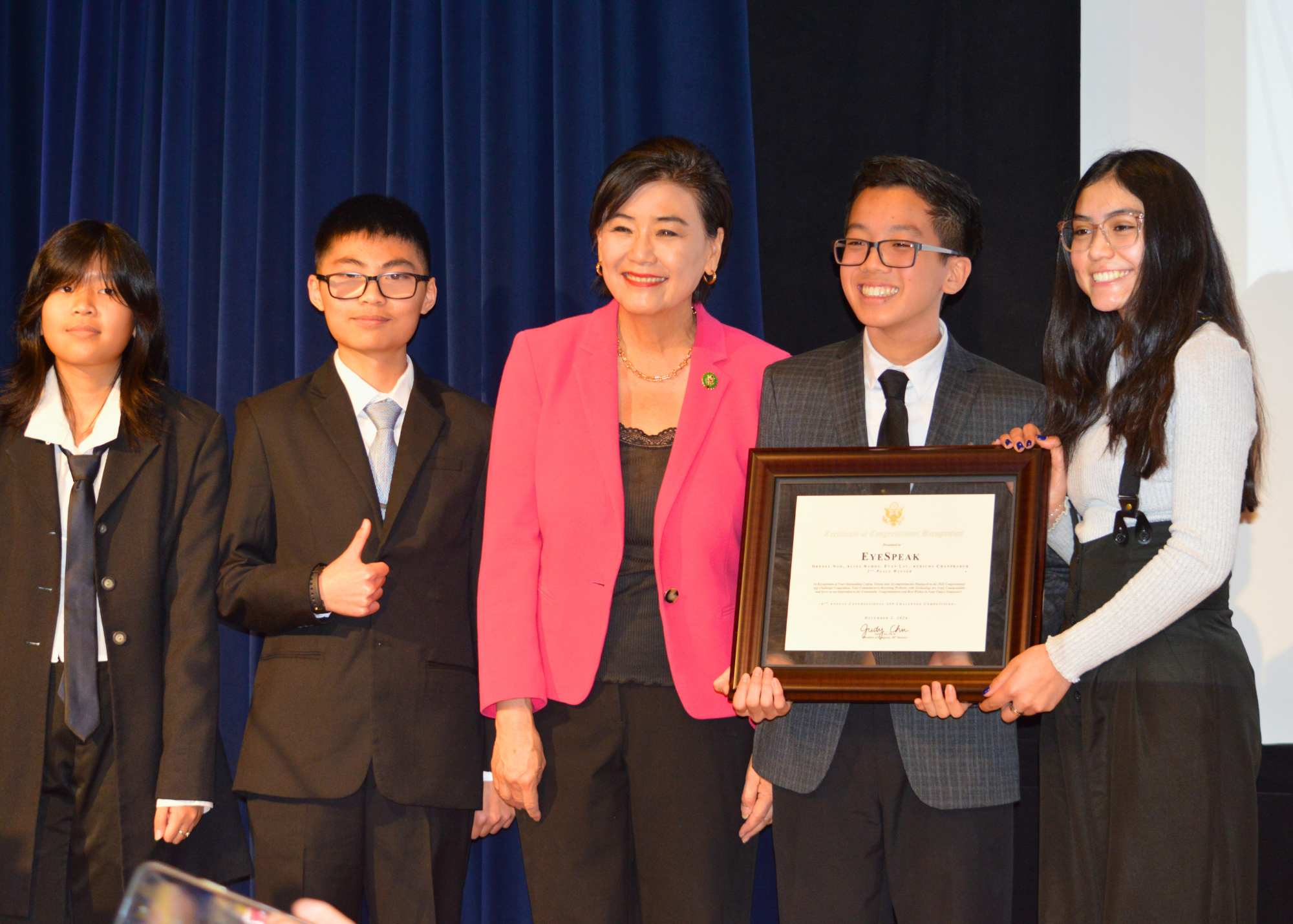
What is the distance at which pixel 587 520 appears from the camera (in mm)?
2131

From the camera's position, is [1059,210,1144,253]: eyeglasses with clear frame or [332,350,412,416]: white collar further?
[332,350,412,416]: white collar

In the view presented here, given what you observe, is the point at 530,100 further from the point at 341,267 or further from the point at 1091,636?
the point at 1091,636

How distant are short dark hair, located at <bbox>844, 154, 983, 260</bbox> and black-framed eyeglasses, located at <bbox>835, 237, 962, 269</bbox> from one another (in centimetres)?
5

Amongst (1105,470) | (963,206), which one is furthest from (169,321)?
(1105,470)

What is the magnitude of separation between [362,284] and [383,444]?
1.32 ft

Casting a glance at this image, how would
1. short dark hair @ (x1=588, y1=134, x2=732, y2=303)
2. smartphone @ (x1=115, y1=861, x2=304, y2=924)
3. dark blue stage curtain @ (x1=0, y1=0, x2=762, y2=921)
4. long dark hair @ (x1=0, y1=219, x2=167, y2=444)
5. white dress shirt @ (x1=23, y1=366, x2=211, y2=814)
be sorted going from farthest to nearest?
dark blue stage curtain @ (x1=0, y1=0, x2=762, y2=921)
long dark hair @ (x1=0, y1=219, x2=167, y2=444)
white dress shirt @ (x1=23, y1=366, x2=211, y2=814)
short dark hair @ (x1=588, y1=134, x2=732, y2=303)
smartphone @ (x1=115, y1=861, x2=304, y2=924)

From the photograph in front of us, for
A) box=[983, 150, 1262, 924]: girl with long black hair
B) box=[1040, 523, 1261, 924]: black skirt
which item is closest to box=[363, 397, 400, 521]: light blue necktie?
box=[983, 150, 1262, 924]: girl with long black hair

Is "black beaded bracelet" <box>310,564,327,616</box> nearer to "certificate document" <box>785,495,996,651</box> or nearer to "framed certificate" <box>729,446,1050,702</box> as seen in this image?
"framed certificate" <box>729,446,1050,702</box>

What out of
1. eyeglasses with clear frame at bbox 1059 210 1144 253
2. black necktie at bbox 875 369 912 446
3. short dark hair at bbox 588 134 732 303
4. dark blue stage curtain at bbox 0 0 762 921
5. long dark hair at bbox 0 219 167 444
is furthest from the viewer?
dark blue stage curtain at bbox 0 0 762 921

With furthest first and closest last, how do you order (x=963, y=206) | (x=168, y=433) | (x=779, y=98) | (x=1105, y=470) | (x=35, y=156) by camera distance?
1. (x=35, y=156)
2. (x=779, y=98)
3. (x=168, y=433)
4. (x=963, y=206)
5. (x=1105, y=470)

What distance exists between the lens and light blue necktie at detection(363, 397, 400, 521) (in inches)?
95.8

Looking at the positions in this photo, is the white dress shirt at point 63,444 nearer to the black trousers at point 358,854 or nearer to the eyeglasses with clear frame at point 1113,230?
the black trousers at point 358,854

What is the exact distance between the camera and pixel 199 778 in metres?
2.37

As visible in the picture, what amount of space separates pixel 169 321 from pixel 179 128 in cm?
61
